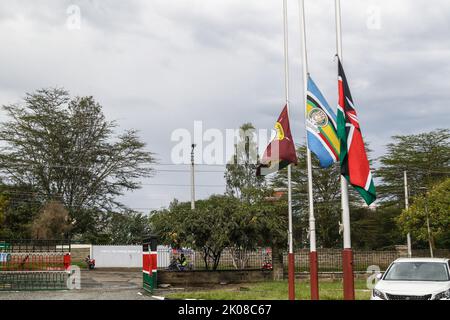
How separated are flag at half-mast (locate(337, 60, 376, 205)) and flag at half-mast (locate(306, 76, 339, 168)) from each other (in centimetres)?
219

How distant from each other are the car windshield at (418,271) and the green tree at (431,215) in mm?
24915

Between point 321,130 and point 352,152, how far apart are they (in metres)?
2.84

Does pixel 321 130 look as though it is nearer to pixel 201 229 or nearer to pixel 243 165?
pixel 201 229

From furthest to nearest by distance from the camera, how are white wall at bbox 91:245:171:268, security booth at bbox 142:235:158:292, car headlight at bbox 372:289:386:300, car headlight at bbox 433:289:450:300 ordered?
white wall at bbox 91:245:171:268
security booth at bbox 142:235:158:292
car headlight at bbox 372:289:386:300
car headlight at bbox 433:289:450:300

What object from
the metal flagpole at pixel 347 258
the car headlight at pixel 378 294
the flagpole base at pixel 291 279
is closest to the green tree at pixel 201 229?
the flagpole base at pixel 291 279

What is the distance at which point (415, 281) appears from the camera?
1450 centimetres

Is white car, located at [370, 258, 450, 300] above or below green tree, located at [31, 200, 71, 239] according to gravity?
below

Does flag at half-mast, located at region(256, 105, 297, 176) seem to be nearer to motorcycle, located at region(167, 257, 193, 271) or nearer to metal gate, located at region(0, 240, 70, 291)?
metal gate, located at region(0, 240, 70, 291)

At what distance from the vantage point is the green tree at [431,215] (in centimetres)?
3933

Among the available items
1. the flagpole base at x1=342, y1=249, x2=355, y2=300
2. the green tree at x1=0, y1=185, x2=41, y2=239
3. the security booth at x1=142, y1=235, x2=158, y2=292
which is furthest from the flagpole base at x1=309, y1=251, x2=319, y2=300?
the green tree at x1=0, y1=185, x2=41, y2=239

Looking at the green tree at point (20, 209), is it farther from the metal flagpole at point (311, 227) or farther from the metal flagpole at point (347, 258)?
the metal flagpole at point (347, 258)

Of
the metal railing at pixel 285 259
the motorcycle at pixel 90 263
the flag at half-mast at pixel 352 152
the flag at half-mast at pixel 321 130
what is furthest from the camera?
the motorcycle at pixel 90 263

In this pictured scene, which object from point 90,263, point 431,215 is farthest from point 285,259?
point 90,263

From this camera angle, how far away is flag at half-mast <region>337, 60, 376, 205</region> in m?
13.2
